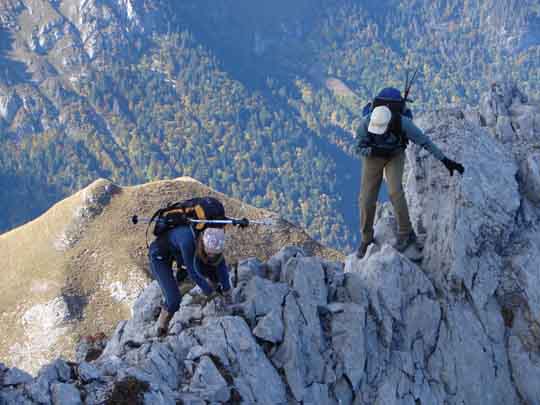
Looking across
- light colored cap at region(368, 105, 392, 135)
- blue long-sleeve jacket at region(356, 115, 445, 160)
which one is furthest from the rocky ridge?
light colored cap at region(368, 105, 392, 135)

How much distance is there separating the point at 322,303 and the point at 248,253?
77.1 meters

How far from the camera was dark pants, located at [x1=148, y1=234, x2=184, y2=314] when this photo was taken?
72.5 feet

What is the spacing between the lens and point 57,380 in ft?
62.7

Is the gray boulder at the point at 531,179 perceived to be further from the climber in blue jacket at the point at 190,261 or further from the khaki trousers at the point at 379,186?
the climber in blue jacket at the point at 190,261

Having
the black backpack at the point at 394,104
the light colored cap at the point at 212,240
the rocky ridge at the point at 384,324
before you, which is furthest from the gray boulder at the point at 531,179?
the light colored cap at the point at 212,240

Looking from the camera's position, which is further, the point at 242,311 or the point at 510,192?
the point at 510,192

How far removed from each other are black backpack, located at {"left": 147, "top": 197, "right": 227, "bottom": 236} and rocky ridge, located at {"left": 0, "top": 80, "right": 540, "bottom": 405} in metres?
3.08

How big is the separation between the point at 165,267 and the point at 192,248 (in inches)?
81.5

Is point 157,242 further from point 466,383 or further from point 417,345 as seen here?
point 466,383

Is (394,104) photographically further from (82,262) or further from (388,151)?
(82,262)

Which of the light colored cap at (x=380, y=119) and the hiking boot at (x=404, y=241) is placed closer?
the light colored cap at (x=380, y=119)

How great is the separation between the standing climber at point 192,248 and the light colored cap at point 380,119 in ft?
19.1

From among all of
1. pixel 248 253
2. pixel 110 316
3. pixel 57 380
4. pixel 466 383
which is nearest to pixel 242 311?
pixel 57 380

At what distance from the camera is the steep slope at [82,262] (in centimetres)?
8900
